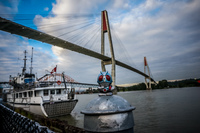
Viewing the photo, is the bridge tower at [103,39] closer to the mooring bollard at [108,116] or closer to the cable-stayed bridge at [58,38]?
the cable-stayed bridge at [58,38]

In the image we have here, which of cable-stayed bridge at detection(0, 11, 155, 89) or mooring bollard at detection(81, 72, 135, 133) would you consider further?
cable-stayed bridge at detection(0, 11, 155, 89)

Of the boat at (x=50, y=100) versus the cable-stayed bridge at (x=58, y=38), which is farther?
the cable-stayed bridge at (x=58, y=38)

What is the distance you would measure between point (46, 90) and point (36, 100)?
1214 millimetres

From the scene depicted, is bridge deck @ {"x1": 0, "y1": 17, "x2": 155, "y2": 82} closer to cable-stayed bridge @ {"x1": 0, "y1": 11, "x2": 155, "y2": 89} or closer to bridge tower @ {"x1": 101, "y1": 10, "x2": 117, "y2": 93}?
cable-stayed bridge @ {"x1": 0, "y1": 11, "x2": 155, "y2": 89}

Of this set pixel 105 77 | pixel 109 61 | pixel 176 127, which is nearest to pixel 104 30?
pixel 109 61

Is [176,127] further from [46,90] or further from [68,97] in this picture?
[46,90]

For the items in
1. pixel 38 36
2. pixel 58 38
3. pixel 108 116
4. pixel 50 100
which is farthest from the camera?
pixel 58 38

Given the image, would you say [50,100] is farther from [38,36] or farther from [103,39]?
[103,39]

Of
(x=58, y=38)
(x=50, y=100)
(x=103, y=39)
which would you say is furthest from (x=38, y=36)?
(x=103, y=39)

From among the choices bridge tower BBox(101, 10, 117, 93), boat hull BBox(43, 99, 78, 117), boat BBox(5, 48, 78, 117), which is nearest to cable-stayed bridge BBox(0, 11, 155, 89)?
bridge tower BBox(101, 10, 117, 93)

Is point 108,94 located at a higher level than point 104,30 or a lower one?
lower

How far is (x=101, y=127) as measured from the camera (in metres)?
1.91

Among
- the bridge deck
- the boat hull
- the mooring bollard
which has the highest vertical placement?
the bridge deck

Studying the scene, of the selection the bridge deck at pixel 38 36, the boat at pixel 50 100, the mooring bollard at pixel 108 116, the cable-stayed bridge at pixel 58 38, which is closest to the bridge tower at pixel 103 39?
the cable-stayed bridge at pixel 58 38
